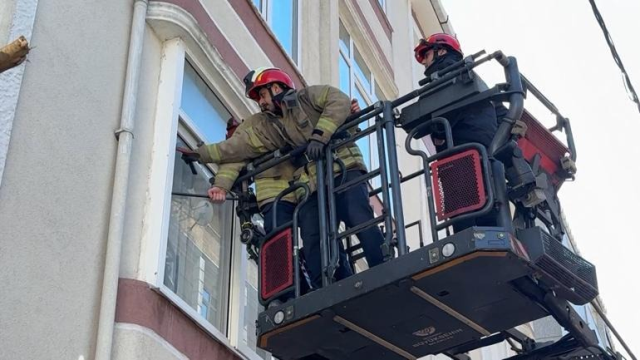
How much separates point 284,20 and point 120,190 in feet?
19.0

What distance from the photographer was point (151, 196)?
679 centimetres

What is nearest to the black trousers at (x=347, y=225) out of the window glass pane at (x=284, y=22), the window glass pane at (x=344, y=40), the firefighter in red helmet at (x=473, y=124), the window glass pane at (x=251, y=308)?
the firefighter in red helmet at (x=473, y=124)

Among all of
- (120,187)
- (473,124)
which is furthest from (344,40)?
(120,187)

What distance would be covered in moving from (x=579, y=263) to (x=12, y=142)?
3855mm

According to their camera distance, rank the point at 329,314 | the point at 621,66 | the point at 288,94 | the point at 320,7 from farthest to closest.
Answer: the point at 320,7 < the point at 621,66 < the point at 288,94 < the point at 329,314

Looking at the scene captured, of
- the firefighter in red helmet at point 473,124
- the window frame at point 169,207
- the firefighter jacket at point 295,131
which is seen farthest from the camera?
the firefighter jacket at point 295,131

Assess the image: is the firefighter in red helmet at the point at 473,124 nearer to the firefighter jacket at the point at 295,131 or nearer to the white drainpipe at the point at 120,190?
the firefighter jacket at the point at 295,131

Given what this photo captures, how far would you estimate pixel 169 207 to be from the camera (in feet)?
22.6

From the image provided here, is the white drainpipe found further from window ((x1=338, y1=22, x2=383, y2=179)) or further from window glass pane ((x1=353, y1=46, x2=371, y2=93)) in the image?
window glass pane ((x1=353, y1=46, x2=371, y2=93))

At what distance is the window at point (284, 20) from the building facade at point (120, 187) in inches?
59.2

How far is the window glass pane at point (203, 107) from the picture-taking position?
8008 millimetres

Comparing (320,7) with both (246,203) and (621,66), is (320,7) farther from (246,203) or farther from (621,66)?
(246,203)

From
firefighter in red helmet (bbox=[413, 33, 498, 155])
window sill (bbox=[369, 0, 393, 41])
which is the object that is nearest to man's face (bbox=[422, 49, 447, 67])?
firefighter in red helmet (bbox=[413, 33, 498, 155])

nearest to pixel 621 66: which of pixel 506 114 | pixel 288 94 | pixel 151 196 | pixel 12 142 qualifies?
pixel 506 114
